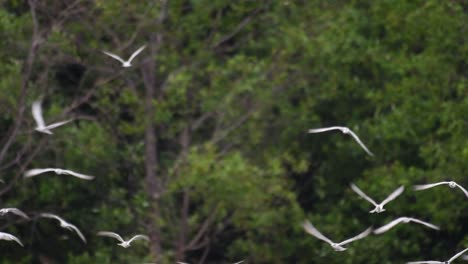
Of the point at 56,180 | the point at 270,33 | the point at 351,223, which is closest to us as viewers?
the point at 56,180

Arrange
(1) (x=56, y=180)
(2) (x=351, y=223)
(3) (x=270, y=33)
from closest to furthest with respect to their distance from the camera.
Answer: (1) (x=56, y=180) < (2) (x=351, y=223) < (3) (x=270, y=33)

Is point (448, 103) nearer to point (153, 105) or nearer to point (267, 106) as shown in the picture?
point (267, 106)

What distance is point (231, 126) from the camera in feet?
73.0

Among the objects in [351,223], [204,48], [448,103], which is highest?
[204,48]

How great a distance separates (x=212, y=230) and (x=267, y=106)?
6.74 feet

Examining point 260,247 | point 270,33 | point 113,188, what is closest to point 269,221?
point 260,247

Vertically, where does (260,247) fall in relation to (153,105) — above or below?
below

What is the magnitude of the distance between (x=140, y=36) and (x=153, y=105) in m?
1.05

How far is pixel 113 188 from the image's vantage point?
21.6 metres

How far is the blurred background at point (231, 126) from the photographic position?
20.5m

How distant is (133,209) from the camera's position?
70.6ft

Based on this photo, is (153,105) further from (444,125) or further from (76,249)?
(444,125)

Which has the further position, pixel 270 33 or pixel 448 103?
pixel 270 33

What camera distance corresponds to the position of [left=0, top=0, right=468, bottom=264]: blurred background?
67.4 ft
